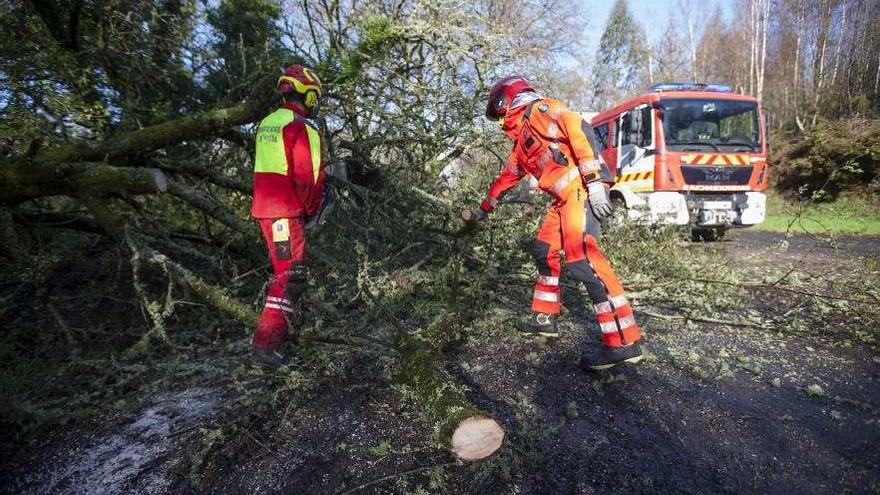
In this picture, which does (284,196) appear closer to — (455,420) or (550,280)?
(455,420)

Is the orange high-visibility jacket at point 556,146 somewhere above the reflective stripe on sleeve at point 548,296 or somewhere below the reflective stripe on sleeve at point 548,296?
above

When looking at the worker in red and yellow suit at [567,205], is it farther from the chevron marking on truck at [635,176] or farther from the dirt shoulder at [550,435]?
A: the chevron marking on truck at [635,176]

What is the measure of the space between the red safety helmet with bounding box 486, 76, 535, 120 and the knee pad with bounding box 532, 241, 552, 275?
1029 millimetres

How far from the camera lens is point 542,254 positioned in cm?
309

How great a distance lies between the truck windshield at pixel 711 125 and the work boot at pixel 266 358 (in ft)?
22.1

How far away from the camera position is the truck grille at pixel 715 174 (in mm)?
6863

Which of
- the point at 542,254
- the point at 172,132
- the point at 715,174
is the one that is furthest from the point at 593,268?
the point at 715,174

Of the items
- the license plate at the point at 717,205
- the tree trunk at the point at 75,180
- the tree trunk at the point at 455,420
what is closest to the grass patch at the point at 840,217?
the license plate at the point at 717,205

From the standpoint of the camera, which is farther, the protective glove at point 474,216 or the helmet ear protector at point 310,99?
the protective glove at point 474,216

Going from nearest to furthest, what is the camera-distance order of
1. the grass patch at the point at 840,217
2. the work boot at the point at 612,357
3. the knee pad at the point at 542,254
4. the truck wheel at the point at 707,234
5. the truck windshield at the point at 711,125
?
the work boot at the point at 612,357, the knee pad at the point at 542,254, the truck windshield at the point at 711,125, the truck wheel at the point at 707,234, the grass patch at the point at 840,217

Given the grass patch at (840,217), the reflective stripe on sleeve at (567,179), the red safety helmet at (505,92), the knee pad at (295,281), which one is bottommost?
the grass patch at (840,217)

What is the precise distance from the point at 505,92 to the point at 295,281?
2039 mm

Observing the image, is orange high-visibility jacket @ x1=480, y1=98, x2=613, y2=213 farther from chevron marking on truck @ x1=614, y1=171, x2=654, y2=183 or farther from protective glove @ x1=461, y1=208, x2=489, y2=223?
→ chevron marking on truck @ x1=614, y1=171, x2=654, y2=183

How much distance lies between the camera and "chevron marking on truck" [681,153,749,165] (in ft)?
22.5
